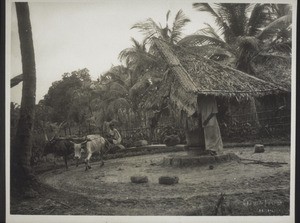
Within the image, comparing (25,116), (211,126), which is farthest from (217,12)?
(25,116)

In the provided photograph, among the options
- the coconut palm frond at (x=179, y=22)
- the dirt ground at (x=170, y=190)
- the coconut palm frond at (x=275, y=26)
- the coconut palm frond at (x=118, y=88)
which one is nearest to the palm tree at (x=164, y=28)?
the coconut palm frond at (x=179, y=22)

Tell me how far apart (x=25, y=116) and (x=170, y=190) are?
1949mm

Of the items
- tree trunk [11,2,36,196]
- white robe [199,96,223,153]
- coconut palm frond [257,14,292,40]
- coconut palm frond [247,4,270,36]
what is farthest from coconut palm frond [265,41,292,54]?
tree trunk [11,2,36,196]

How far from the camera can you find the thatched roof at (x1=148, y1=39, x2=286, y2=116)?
531 centimetres

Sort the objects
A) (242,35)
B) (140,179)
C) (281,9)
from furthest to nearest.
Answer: (242,35) < (140,179) < (281,9)

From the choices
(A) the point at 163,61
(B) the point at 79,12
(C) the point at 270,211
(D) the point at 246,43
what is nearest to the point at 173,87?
(A) the point at 163,61

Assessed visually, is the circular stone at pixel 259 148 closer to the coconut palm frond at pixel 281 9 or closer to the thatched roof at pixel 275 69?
the thatched roof at pixel 275 69

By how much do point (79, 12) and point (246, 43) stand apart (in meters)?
2.05

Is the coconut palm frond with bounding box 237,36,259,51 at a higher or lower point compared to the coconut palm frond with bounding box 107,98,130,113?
higher

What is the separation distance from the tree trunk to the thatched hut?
4.68ft

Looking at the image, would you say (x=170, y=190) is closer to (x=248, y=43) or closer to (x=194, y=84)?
(x=194, y=84)

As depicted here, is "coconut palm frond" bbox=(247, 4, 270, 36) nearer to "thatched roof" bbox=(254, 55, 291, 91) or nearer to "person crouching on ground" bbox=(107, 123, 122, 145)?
"thatched roof" bbox=(254, 55, 291, 91)

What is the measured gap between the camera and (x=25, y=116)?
527 cm

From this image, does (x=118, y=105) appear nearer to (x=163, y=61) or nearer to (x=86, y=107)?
(x=86, y=107)
